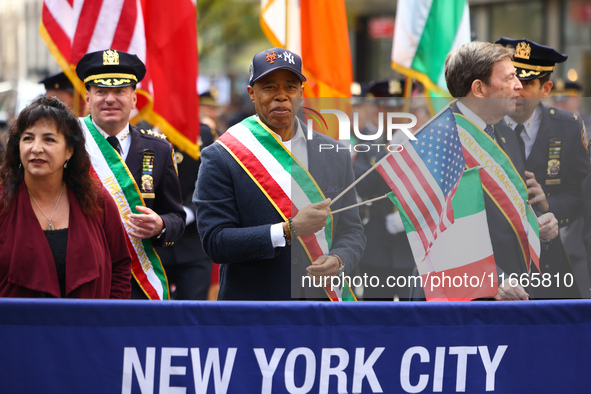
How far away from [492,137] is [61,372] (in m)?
2.03

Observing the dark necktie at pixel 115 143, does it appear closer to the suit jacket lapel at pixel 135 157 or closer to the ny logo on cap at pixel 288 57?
the suit jacket lapel at pixel 135 157

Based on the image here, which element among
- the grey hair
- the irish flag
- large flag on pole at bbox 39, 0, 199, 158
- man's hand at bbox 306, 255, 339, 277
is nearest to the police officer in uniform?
the irish flag

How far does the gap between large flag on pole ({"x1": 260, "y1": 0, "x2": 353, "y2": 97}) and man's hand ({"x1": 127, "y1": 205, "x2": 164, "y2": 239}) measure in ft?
11.1

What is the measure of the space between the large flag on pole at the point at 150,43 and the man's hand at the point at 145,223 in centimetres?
175

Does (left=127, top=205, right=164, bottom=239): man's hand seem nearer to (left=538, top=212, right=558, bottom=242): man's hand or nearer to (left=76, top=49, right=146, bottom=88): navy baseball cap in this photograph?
(left=76, top=49, right=146, bottom=88): navy baseball cap

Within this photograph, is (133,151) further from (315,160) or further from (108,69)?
(315,160)

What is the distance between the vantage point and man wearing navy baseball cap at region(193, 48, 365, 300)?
3.40 meters

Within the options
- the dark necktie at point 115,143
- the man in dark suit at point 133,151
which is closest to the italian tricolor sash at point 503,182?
the man in dark suit at point 133,151

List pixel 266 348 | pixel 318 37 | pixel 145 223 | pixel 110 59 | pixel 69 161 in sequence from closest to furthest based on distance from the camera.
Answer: pixel 266 348 < pixel 69 161 < pixel 145 223 < pixel 110 59 < pixel 318 37

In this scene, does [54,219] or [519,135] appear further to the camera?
[54,219]

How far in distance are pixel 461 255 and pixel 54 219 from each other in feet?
6.07

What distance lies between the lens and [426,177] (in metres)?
3.39

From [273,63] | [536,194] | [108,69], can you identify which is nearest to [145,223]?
[108,69]

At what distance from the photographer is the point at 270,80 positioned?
12.2 ft
